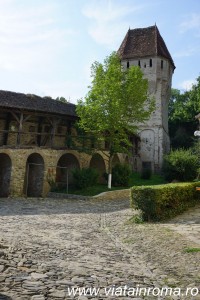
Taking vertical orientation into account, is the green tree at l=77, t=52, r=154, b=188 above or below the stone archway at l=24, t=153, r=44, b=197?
above

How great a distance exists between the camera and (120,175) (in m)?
23.3

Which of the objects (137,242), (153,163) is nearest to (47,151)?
(137,242)

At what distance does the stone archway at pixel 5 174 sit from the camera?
20156 millimetres

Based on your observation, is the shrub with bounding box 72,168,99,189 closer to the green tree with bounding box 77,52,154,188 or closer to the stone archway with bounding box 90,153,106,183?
the green tree with bounding box 77,52,154,188

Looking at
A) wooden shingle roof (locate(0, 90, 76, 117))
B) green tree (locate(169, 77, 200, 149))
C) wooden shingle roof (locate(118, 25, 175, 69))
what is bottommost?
wooden shingle roof (locate(0, 90, 76, 117))

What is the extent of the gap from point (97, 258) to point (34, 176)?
56.1 ft

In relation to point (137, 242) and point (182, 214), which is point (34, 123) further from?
point (137, 242)

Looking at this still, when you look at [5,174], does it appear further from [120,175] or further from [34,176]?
[120,175]

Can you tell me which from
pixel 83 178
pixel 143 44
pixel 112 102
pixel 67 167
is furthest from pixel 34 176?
pixel 143 44

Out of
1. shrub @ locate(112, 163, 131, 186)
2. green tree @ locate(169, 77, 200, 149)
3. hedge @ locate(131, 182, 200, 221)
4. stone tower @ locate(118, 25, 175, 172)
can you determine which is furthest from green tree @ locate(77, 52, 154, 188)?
green tree @ locate(169, 77, 200, 149)

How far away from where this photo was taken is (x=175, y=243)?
768 centimetres

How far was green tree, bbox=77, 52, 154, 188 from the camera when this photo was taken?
21.6 m

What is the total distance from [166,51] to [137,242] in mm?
35690

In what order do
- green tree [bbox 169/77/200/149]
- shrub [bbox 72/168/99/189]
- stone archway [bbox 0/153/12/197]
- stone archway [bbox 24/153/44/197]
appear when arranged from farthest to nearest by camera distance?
green tree [bbox 169/77/200/149], stone archway [bbox 24/153/44/197], shrub [bbox 72/168/99/189], stone archway [bbox 0/153/12/197]
